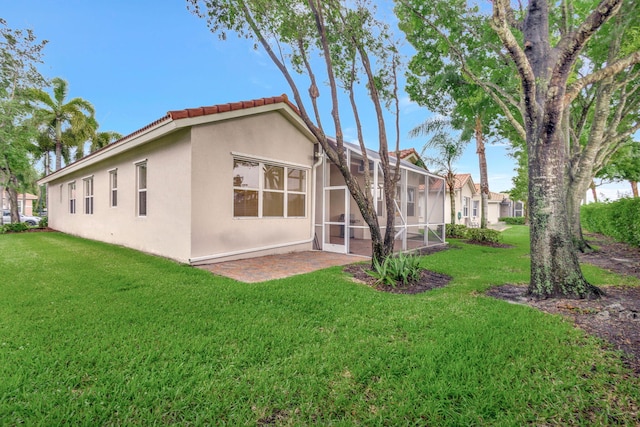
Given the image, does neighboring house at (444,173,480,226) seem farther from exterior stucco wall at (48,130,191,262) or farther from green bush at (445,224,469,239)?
exterior stucco wall at (48,130,191,262)

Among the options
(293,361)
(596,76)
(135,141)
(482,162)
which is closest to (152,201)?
(135,141)

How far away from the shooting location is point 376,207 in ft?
33.2

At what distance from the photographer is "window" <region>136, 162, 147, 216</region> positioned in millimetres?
8852

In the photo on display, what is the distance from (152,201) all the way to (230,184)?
8.38 ft

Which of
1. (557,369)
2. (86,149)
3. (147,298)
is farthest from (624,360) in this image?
(86,149)

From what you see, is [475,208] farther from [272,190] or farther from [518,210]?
[272,190]

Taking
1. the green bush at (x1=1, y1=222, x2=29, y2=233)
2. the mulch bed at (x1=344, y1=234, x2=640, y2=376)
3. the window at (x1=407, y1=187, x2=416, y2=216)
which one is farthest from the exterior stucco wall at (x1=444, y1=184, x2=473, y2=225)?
the green bush at (x1=1, y1=222, x2=29, y2=233)

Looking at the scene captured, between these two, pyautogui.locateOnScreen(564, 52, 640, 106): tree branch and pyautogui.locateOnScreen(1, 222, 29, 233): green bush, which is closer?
pyautogui.locateOnScreen(564, 52, 640, 106): tree branch

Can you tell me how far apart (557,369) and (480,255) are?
7454mm

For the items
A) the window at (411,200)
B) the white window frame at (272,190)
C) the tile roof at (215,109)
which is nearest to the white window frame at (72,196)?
the tile roof at (215,109)

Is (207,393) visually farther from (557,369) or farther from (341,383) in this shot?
(557,369)

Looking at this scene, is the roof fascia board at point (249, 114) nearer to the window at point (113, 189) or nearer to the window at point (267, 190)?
the window at point (267, 190)

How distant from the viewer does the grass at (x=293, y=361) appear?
2088 mm

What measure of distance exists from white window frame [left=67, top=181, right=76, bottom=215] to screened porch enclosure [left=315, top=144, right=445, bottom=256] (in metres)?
13.1
